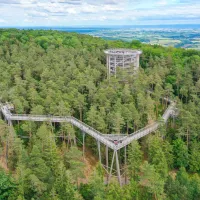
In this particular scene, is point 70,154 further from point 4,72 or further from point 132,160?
point 4,72

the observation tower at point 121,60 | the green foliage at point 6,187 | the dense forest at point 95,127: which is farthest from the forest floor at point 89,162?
the observation tower at point 121,60

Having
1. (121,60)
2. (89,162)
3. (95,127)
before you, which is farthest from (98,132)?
(121,60)

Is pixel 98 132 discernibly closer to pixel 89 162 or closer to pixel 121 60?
pixel 89 162

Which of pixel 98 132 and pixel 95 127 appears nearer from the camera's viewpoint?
pixel 98 132

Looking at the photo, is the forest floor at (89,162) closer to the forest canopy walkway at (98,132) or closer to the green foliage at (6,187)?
the forest canopy walkway at (98,132)

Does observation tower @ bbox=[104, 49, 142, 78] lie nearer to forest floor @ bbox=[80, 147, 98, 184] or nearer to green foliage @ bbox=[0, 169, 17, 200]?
forest floor @ bbox=[80, 147, 98, 184]
